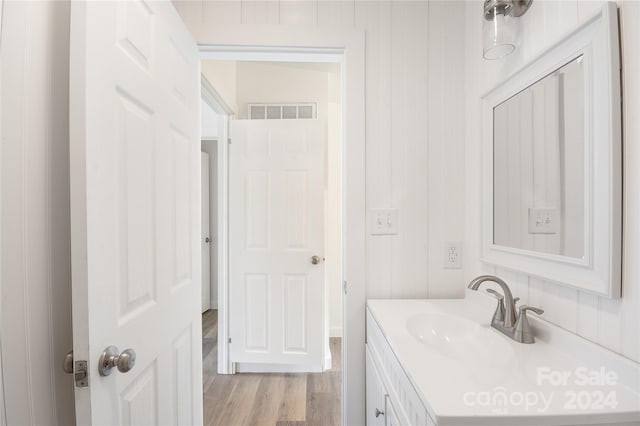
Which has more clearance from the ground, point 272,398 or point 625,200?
point 625,200

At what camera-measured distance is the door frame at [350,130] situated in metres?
1.33

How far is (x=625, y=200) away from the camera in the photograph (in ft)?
2.27

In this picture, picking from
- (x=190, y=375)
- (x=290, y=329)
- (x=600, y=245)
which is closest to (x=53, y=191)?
(x=190, y=375)

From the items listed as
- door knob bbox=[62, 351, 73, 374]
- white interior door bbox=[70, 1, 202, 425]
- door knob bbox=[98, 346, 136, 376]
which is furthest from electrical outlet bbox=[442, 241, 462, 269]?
door knob bbox=[62, 351, 73, 374]

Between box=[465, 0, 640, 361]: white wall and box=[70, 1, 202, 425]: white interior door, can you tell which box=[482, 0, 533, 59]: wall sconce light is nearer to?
box=[465, 0, 640, 361]: white wall

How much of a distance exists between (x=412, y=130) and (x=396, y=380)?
41.3 inches

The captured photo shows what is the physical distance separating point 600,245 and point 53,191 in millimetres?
1361

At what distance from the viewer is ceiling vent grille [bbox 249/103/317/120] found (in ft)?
8.18

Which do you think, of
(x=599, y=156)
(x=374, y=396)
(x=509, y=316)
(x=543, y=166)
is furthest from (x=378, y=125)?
(x=374, y=396)

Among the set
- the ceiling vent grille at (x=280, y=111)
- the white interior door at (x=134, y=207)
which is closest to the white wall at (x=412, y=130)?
the white interior door at (x=134, y=207)

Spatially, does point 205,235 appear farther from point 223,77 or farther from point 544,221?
point 544,221

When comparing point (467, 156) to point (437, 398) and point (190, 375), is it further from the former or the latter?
point (190, 375)

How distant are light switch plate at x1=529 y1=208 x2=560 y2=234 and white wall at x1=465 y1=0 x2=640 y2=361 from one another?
6.7 inches

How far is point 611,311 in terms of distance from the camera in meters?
0.72
